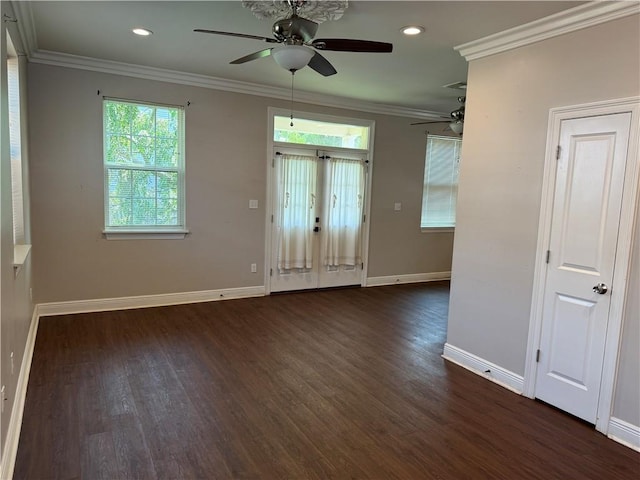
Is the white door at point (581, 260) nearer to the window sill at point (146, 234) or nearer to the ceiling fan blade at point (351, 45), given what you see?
the ceiling fan blade at point (351, 45)

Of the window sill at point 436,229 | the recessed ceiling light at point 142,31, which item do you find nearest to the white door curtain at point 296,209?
the window sill at point 436,229

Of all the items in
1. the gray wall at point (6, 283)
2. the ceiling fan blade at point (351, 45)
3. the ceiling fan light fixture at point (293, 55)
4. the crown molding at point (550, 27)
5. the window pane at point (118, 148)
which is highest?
the crown molding at point (550, 27)

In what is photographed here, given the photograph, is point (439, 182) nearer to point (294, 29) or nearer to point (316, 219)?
point (316, 219)

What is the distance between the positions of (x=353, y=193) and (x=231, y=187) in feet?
6.00

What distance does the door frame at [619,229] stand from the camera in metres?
2.46

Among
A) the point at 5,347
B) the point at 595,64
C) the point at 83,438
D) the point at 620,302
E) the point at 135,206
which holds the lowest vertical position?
the point at 83,438

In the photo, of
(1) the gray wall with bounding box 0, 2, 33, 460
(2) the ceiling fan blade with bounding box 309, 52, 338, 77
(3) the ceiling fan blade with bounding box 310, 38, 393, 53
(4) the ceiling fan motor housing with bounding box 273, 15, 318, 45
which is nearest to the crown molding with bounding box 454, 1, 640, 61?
(3) the ceiling fan blade with bounding box 310, 38, 393, 53

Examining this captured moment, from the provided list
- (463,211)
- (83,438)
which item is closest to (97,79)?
(83,438)

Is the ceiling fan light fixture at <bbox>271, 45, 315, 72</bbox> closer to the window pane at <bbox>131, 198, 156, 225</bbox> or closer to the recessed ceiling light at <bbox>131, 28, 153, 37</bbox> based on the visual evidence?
the recessed ceiling light at <bbox>131, 28, 153, 37</bbox>

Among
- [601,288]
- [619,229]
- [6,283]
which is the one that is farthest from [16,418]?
[619,229]

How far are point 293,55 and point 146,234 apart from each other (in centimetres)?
313

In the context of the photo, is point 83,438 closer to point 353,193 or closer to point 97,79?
point 97,79

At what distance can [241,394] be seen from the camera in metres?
2.93

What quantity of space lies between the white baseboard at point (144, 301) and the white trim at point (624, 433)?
4.02 metres
